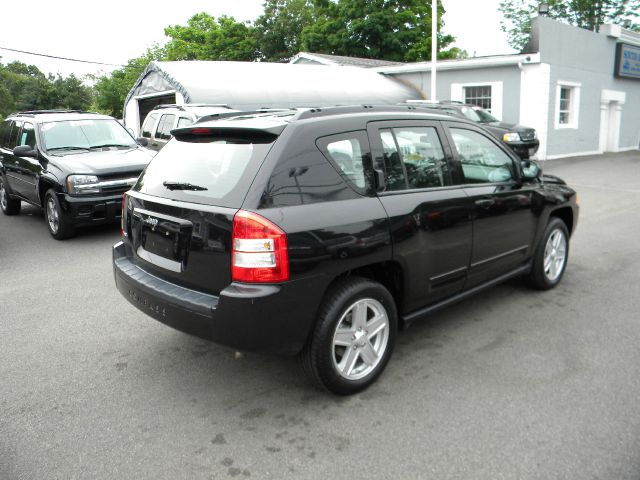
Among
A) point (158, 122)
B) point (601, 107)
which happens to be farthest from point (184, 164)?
point (601, 107)

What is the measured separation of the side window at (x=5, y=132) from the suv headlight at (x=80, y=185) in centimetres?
321

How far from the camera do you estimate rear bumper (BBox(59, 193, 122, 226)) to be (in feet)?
24.6

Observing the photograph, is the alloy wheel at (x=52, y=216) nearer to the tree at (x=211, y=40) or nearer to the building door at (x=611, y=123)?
the building door at (x=611, y=123)

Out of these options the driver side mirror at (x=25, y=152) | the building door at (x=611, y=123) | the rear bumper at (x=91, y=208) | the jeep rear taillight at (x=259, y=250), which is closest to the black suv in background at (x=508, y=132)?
the building door at (x=611, y=123)

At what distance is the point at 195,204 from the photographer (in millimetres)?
3201

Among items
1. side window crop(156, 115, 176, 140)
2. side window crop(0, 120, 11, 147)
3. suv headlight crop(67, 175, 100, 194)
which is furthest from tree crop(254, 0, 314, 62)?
suv headlight crop(67, 175, 100, 194)

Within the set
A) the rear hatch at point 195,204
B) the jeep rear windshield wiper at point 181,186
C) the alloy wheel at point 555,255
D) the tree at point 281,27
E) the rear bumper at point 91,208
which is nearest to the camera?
the rear hatch at point 195,204

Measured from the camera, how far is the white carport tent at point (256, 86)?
53.4 ft

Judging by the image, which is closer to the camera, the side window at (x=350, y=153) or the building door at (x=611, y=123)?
the side window at (x=350, y=153)

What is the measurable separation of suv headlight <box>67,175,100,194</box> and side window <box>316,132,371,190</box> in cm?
526

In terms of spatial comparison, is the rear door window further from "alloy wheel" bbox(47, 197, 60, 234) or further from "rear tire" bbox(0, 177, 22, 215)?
"rear tire" bbox(0, 177, 22, 215)

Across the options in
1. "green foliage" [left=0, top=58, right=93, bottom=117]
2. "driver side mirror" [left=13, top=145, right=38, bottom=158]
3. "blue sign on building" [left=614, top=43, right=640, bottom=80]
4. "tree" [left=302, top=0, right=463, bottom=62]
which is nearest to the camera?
"driver side mirror" [left=13, top=145, right=38, bottom=158]

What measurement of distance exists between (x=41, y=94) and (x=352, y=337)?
6870 centimetres

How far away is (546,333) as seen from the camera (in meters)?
4.23
